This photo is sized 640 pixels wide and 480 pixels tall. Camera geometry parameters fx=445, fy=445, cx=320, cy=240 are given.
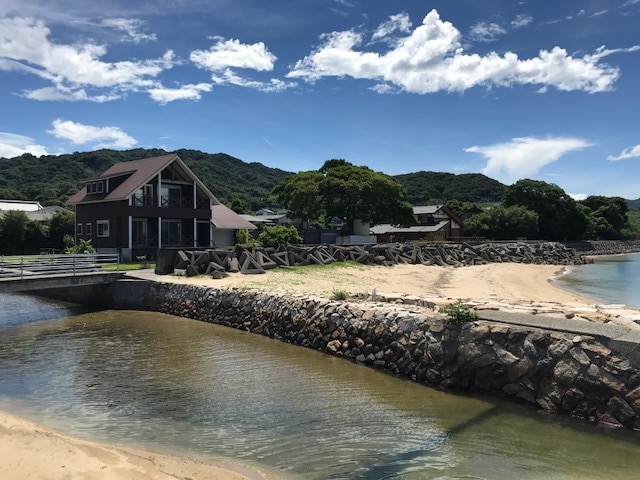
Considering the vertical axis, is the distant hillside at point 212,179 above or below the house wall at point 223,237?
above

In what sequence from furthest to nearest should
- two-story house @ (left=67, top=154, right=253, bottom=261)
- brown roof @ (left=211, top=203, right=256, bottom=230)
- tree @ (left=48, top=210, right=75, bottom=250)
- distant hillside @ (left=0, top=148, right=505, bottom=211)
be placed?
distant hillside @ (left=0, top=148, right=505, bottom=211)
tree @ (left=48, top=210, right=75, bottom=250)
brown roof @ (left=211, top=203, right=256, bottom=230)
two-story house @ (left=67, top=154, right=253, bottom=261)

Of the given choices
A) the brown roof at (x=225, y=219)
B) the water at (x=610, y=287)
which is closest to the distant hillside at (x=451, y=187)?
the water at (x=610, y=287)

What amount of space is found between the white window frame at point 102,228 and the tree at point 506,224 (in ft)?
175

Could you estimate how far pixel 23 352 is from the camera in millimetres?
13812

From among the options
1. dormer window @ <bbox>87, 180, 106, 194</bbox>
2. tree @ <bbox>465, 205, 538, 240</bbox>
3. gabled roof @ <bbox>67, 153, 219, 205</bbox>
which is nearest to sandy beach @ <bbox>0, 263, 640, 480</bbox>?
gabled roof @ <bbox>67, 153, 219, 205</bbox>

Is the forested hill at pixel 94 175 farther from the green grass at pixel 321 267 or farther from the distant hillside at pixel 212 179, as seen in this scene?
the green grass at pixel 321 267

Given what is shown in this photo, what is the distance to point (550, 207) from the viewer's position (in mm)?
73625

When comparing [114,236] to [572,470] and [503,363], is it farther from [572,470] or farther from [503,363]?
[572,470]

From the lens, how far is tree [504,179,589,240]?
73750mm

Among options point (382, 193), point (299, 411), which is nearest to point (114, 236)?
point (382, 193)

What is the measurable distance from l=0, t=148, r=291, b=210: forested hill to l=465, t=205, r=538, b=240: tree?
43.8 m

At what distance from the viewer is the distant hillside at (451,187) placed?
458 feet

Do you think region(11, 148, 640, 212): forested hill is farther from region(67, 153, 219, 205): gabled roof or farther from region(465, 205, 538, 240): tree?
region(67, 153, 219, 205): gabled roof

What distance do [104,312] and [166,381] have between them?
41.4 ft
